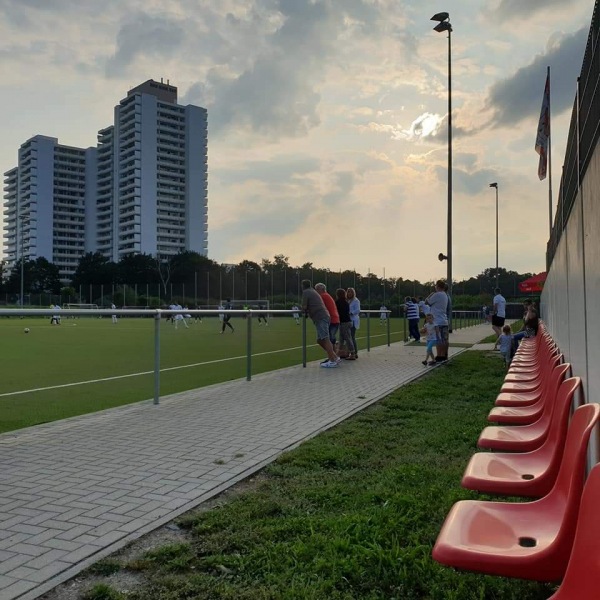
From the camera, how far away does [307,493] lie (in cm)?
402

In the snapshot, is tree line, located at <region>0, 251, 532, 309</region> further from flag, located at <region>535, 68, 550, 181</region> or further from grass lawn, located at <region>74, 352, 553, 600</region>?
grass lawn, located at <region>74, 352, 553, 600</region>

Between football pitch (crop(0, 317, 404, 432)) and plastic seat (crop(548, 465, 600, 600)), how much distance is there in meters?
5.32

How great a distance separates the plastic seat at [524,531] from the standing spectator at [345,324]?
33.9 feet

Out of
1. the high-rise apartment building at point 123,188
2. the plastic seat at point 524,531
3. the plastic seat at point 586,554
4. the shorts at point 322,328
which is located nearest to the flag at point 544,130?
the shorts at point 322,328

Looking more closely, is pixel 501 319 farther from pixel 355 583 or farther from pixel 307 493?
pixel 355 583

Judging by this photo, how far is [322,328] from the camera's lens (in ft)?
38.3

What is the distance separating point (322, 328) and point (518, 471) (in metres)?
8.55

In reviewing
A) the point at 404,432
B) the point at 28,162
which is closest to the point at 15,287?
the point at 28,162

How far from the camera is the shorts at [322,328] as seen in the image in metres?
11.6

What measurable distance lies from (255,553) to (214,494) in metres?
1.06

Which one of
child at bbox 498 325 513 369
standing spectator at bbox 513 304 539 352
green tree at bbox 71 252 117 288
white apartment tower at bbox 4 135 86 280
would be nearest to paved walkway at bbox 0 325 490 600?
standing spectator at bbox 513 304 539 352

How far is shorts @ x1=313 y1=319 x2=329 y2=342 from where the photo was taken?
1157cm

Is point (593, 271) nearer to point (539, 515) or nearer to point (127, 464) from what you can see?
point (539, 515)

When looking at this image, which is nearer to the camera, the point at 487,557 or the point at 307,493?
the point at 487,557
